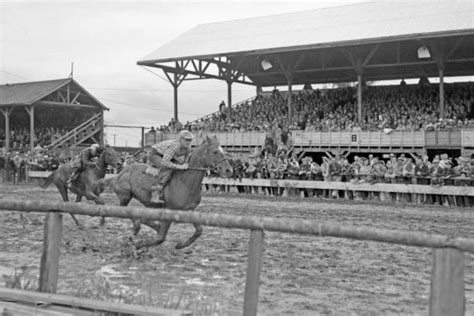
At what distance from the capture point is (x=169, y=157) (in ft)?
34.9

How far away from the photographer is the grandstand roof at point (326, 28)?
3209 centimetres

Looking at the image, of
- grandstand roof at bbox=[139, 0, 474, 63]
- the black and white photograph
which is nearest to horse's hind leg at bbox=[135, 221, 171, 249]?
the black and white photograph

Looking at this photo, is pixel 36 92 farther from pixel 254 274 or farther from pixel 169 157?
pixel 254 274

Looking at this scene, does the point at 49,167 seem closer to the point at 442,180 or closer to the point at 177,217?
the point at 442,180

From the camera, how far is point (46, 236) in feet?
18.5

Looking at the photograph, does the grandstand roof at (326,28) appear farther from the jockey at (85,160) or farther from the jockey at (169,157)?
the jockey at (169,157)

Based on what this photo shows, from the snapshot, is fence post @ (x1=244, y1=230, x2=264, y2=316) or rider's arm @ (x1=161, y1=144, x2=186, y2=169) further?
rider's arm @ (x1=161, y1=144, x2=186, y2=169)

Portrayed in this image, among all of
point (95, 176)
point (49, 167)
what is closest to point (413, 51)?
point (49, 167)

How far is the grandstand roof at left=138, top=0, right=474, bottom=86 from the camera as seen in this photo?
32500 mm

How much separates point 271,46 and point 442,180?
16952 mm

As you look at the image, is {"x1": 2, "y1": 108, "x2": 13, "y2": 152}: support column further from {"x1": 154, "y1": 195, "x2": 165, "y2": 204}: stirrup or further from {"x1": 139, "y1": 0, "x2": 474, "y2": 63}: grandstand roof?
{"x1": 154, "y1": 195, "x2": 165, "y2": 204}: stirrup

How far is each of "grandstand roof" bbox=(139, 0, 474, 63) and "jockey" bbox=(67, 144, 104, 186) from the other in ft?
65.3

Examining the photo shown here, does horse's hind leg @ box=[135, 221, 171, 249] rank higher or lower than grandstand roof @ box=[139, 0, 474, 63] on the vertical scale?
lower

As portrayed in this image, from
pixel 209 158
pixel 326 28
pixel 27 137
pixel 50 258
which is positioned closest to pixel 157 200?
pixel 209 158
